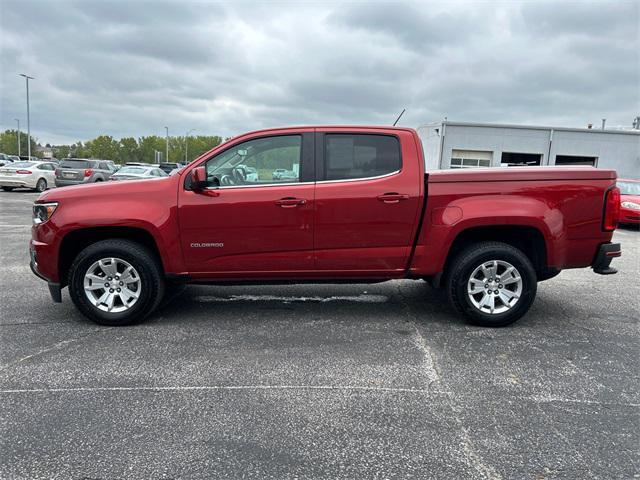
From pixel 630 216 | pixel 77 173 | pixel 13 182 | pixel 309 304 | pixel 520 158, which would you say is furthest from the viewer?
pixel 520 158

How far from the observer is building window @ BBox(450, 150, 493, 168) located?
3158 cm

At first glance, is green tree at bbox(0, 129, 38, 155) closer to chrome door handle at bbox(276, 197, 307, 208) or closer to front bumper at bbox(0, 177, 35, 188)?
front bumper at bbox(0, 177, 35, 188)

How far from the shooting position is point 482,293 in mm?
4660

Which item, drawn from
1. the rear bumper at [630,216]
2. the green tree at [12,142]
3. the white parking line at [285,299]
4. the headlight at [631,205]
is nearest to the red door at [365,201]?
the white parking line at [285,299]

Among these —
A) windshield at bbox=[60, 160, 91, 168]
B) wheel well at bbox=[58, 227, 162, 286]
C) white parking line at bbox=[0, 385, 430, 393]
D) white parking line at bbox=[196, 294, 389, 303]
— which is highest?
windshield at bbox=[60, 160, 91, 168]

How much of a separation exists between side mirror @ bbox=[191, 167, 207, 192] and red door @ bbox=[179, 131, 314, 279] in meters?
0.07

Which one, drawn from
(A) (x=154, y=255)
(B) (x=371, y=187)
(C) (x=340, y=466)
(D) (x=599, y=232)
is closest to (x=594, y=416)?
(C) (x=340, y=466)

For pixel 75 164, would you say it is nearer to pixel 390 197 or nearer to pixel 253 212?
pixel 253 212

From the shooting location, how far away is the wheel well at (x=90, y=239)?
4.56m

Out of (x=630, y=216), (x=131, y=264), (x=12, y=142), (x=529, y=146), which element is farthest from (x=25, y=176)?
(x=12, y=142)

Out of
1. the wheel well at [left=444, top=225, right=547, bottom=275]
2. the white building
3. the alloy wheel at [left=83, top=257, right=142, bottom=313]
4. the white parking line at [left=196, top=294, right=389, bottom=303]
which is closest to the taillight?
the wheel well at [left=444, top=225, right=547, bottom=275]

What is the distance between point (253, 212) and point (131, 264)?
1.26 meters

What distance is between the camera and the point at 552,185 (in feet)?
14.7

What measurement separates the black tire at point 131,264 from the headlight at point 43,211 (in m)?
0.47
